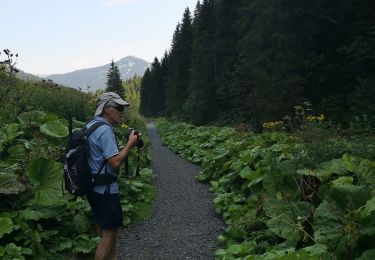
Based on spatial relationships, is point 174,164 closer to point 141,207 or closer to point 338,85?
point 141,207

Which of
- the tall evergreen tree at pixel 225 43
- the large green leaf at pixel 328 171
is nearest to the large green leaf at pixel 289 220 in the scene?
the large green leaf at pixel 328 171

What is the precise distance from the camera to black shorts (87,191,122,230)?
4332 millimetres

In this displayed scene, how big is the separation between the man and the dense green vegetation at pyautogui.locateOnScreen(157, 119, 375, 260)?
1.59 metres

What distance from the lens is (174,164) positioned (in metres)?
14.3

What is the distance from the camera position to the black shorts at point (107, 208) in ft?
14.2

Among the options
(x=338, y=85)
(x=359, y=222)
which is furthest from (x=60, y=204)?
(x=338, y=85)

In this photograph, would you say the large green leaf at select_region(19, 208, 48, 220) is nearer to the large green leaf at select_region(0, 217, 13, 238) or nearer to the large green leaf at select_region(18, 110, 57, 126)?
the large green leaf at select_region(0, 217, 13, 238)

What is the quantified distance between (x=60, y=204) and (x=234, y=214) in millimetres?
2858

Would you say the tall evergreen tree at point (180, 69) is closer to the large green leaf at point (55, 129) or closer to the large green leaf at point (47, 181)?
the large green leaf at point (55, 129)

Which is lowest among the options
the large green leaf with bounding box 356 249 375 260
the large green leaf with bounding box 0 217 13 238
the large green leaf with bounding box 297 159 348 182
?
the large green leaf with bounding box 0 217 13 238

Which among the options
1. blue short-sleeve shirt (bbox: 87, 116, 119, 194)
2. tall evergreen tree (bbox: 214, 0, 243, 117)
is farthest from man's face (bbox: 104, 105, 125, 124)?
tall evergreen tree (bbox: 214, 0, 243, 117)

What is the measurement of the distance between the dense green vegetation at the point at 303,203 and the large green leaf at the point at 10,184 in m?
2.73

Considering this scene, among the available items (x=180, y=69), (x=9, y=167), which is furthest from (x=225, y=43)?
(x=9, y=167)

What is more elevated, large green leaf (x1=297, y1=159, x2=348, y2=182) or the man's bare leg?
large green leaf (x1=297, y1=159, x2=348, y2=182)
